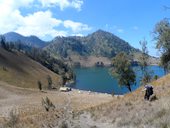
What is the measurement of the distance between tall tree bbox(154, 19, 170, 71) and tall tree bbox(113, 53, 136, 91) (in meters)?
16.4

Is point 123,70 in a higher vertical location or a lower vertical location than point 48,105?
higher

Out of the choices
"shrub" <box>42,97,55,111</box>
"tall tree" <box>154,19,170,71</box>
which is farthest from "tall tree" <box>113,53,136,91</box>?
"shrub" <box>42,97,55,111</box>

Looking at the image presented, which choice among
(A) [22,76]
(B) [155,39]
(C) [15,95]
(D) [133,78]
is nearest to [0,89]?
(C) [15,95]

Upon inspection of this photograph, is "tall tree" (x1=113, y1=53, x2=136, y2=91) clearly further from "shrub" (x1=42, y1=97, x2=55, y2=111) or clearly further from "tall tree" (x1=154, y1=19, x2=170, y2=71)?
"shrub" (x1=42, y1=97, x2=55, y2=111)

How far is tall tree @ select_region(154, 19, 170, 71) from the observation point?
2600 inches

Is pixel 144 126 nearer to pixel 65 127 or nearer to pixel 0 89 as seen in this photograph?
pixel 65 127

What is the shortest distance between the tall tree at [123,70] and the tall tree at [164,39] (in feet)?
53.8

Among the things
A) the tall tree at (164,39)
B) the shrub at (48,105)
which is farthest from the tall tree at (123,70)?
the shrub at (48,105)

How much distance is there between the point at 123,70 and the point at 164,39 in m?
20.8

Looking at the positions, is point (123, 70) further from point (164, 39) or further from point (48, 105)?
point (48, 105)

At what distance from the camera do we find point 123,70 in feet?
280

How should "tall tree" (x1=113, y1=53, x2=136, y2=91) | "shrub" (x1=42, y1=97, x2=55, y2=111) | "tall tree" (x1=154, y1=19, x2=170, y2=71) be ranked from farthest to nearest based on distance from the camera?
"tall tree" (x1=113, y1=53, x2=136, y2=91), "tall tree" (x1=154, y1=19, x2=170, y2=71), "shrub" (x1=42, y1=97, x2=55, y2=111)

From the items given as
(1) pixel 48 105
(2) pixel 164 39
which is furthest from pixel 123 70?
(1) pixel 48 105

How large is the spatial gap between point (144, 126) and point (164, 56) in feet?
186
